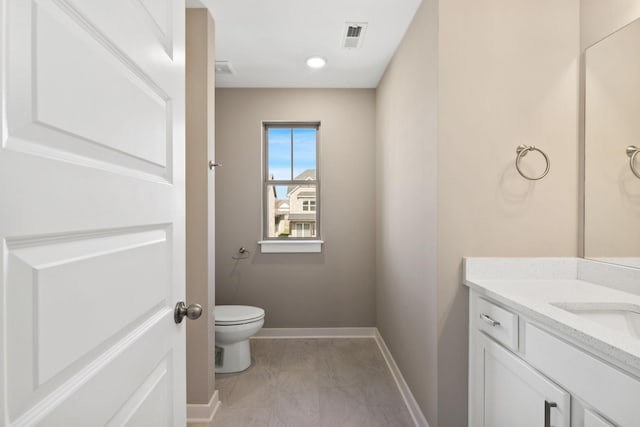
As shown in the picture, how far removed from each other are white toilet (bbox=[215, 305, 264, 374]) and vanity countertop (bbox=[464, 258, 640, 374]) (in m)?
1.61

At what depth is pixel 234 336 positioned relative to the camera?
2.59 m

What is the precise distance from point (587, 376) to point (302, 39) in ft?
7.68

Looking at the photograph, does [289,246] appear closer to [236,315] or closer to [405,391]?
[236,315]

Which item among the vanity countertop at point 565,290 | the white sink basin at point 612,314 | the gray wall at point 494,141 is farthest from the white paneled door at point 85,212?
the white sink basin at point 612,314

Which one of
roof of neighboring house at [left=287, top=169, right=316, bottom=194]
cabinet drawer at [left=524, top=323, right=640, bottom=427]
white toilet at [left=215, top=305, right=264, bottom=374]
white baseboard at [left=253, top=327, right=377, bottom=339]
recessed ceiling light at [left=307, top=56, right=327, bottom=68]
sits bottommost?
white baseboard at [left=253, top=327, right=377, bottom=339]

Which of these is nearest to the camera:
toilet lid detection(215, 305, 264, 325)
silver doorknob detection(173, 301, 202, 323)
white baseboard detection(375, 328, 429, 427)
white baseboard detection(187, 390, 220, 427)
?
silver doorknob detection(173, 301, 202, 323)

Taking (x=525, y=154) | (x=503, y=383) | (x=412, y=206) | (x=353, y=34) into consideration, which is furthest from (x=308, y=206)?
(x=503, y=383)

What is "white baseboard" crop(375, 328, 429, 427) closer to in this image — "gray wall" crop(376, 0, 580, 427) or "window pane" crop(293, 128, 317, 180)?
"gray wall" crop(376, 0, 580, 427)

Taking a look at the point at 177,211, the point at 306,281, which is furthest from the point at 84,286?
the point at 306,281

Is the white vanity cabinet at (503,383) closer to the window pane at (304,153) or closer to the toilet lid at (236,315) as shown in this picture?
the toilet lid at (236,315)

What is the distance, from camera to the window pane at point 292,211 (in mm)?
3521

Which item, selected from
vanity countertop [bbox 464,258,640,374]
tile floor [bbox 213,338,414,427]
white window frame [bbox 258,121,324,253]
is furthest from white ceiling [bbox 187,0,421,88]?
tile floor [bbox 213,338,414,427]

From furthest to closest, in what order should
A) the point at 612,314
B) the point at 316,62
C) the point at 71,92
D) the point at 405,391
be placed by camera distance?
the point at 316,62 < the point at 405,391 < the point at 612,314 < the point at 71,92

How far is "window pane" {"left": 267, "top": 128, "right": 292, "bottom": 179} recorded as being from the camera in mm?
3500
